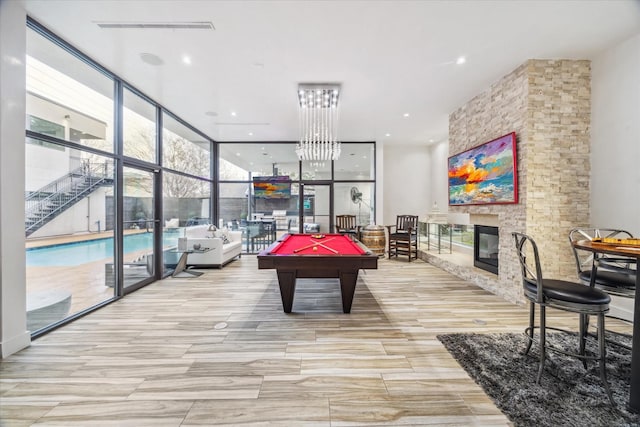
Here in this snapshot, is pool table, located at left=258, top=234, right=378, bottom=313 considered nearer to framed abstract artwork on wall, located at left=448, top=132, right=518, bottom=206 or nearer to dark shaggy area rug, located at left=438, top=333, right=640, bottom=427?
dark shaggy area rug, located at left=438, top=333, right=640, bottom=427

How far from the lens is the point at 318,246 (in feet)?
12.0

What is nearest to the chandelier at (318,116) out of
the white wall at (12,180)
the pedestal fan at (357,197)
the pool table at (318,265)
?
the pedestal fan at (357,197)

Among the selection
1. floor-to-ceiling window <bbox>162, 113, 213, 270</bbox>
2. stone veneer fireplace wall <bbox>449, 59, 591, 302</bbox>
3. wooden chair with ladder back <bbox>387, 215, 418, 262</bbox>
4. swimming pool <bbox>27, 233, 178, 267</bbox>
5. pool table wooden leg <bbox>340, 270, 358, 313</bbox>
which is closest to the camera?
swimming pool <bbox>27, 233, 178, 267</bbox>

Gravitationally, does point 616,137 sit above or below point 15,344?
above

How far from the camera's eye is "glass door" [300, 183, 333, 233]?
24.5ft

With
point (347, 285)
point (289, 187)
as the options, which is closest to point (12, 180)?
point (347, 285)

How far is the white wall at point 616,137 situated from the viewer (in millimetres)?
2957

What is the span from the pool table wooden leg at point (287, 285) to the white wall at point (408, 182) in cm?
555

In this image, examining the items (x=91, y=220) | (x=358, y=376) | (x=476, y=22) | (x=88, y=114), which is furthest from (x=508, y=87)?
(x=91, y=220)

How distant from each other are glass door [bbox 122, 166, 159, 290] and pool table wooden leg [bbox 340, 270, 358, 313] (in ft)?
10.9

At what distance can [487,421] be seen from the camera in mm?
1624

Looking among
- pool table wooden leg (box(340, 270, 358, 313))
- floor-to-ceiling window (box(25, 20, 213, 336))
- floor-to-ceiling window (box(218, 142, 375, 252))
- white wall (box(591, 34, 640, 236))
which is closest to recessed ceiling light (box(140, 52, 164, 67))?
floor-to-ceiling window (box(25, 20, 213, 336))

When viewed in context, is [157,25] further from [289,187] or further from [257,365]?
[289,187]

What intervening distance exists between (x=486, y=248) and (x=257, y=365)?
4.55 meters
